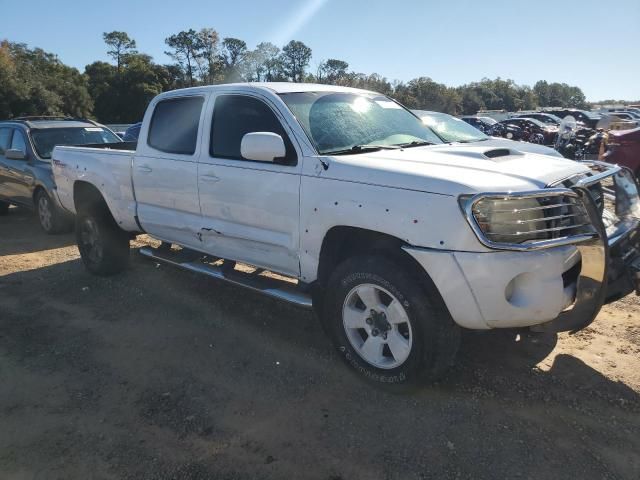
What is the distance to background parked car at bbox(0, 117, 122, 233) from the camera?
801 centimetres

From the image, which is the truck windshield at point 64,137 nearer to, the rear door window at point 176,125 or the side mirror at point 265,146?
the rear door window at point 176,125

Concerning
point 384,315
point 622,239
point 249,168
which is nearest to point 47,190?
point 249,168

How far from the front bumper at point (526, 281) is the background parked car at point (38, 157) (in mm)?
6979

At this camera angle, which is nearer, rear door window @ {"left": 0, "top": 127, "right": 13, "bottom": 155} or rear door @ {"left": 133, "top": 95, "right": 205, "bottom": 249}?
rear door @ {"left": 133, "top": 95, "right": 205, "bottom": 249}

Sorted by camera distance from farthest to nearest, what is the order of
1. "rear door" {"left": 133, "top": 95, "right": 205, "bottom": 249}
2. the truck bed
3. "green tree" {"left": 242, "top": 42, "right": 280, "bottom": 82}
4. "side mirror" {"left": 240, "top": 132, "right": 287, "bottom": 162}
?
"green tree" {"left": 242, "top": 42, "right": 280, "bottom": 82} < the truck bed < "rear door" {"left": 133, "top": 95, "right": 205, "bottom": 249} < "side mirror" {"left": 240, "top": 132, "right": 287, "bottom": 162}

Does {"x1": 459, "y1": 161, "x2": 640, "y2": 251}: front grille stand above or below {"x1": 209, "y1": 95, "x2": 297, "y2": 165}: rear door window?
below

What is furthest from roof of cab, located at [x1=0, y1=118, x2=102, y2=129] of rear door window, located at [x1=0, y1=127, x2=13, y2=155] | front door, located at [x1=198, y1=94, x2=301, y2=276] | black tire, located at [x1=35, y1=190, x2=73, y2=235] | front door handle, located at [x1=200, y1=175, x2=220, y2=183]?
front door handle, located at [x1=200, y1=175, x2=220, y2=183]

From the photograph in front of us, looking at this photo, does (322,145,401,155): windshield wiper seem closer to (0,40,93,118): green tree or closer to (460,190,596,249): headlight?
(460,190,596,249): headlight

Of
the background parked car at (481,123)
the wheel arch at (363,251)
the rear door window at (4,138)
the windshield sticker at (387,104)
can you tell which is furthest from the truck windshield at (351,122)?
the background parked car at (481,123)

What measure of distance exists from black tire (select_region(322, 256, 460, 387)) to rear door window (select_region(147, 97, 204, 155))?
204 cm

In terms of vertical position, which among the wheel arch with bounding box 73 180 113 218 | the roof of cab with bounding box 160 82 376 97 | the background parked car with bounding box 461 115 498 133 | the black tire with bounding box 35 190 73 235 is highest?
the roof of cab with bounding box 160 82 376 97

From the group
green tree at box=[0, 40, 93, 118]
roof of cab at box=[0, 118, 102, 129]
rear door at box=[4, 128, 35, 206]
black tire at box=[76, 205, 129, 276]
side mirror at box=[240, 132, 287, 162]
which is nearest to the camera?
side mirror at box=[240, 132, 287, 162]

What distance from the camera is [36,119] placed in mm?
9477

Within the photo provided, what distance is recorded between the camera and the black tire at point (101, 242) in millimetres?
5672
